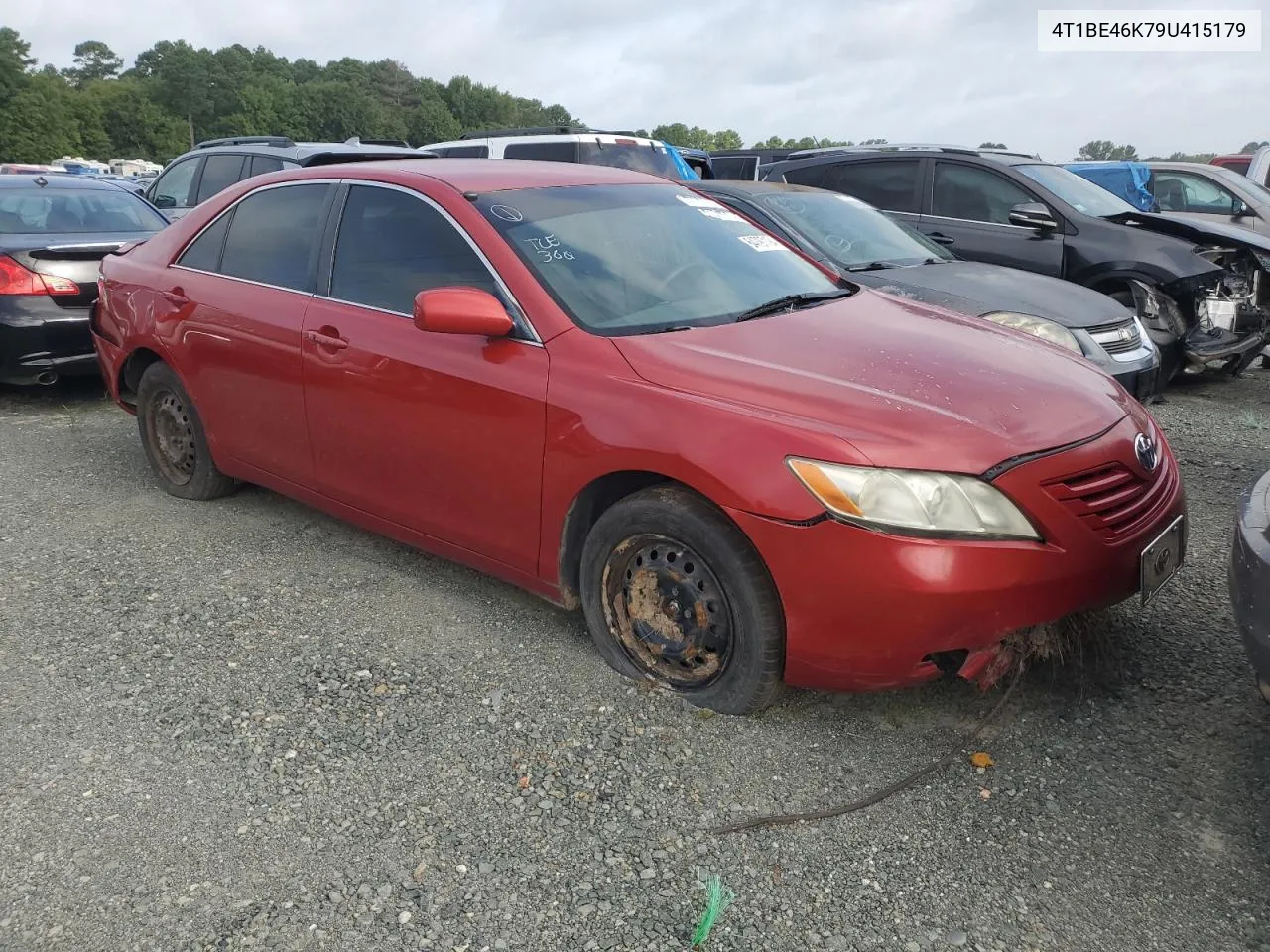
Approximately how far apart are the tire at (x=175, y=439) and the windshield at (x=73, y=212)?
9.43 ft

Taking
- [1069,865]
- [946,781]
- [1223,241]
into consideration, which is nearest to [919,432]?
[946,781]

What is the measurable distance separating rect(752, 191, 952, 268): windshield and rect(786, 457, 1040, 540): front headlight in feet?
11.8

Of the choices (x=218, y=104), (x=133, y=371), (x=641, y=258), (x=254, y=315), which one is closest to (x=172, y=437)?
(x=133, y=371)

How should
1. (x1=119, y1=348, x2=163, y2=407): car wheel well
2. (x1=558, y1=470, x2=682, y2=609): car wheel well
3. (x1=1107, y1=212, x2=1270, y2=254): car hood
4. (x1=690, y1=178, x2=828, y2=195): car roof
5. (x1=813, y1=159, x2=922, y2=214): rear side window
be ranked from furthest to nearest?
1. (x1=813, y1=159, x2=922, y2=214): rear side window
2. (x1=1107, y1=212, x2=1270, y2=254): car hood
3. (x1=690, y1=178, x2=828, y2=195): car roof
4. (x1=119, y1=348, x2=163, y2=407): car wheel well
5. (x1=558, y1=470, x2=682, y2=609): car wheel well

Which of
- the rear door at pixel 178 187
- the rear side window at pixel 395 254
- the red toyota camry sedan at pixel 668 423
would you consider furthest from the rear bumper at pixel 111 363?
the rear door at pixel 178 187

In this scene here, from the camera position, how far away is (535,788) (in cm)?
275

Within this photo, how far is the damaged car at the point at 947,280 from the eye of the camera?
568 cm

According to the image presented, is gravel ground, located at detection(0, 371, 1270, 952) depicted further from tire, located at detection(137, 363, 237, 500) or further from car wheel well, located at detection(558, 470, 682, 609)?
tire, located at detection(137, 363, 237, 500)

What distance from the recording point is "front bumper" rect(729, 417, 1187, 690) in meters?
2.62

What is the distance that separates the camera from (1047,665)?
3.28m

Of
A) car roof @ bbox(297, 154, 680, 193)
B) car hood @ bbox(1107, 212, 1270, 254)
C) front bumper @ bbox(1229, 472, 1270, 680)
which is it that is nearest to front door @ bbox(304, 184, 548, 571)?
car roof @ bbox(297, 154, 680, 193)

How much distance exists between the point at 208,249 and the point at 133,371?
2.90 ft

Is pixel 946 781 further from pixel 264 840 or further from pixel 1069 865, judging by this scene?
pixel 264 840

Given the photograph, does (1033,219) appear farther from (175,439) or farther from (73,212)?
(73,212)
